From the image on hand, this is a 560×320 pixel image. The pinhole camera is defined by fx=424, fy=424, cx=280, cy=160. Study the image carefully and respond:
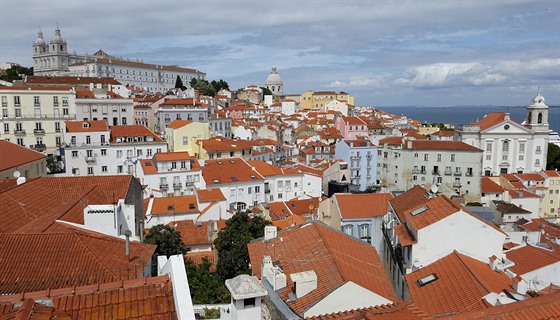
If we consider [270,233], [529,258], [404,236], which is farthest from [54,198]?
[529,258]

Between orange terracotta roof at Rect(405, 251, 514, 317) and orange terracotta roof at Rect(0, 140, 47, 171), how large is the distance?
25155mm

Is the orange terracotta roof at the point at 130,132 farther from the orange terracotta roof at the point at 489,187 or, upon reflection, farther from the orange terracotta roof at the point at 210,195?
the orange terracotta roof at the point at 489,187

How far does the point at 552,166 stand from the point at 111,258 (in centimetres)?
7797

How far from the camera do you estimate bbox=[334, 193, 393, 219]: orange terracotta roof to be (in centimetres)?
2398

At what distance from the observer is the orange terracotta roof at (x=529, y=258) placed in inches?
617

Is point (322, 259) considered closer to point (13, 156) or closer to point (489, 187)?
point (13, 156)

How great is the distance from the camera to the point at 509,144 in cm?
6103

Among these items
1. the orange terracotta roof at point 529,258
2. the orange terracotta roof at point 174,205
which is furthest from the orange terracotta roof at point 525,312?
the orange terracotta roof at point 174,205

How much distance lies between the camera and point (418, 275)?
13.9 m

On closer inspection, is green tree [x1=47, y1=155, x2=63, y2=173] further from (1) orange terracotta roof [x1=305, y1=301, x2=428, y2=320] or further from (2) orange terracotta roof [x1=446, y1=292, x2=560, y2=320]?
(2) orange terracotta roof [x1=446, y1=292, x2=560, y2=320]

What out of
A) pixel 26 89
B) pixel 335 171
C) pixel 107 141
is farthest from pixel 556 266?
pixel 26 89

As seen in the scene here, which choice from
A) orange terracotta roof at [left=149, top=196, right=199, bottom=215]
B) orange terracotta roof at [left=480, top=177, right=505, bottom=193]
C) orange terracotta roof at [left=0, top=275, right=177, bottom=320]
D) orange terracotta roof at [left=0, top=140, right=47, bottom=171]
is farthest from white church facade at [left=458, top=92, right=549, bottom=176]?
orange terracotta roof at [left=0, top=275, right=177, bottom=320]

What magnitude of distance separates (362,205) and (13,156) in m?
23.1

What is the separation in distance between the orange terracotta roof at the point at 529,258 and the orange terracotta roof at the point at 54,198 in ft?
51.0
